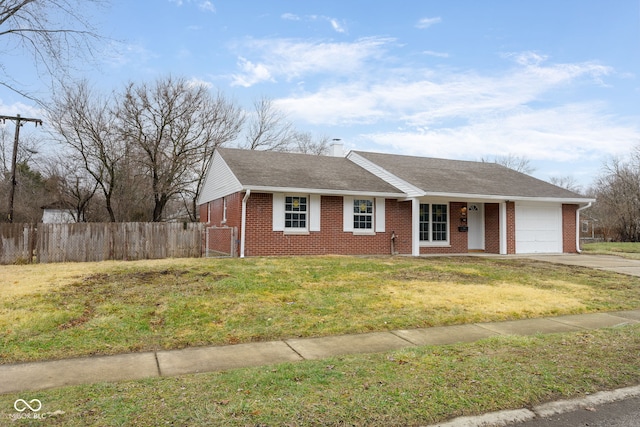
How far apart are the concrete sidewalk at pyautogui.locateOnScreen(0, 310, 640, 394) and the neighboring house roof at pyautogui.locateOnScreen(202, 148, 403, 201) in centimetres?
1000

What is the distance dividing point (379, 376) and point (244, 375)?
1.35 metres

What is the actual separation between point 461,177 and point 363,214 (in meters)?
6.00

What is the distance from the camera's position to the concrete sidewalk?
14.1 ft

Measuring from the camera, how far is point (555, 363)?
478 centimetres

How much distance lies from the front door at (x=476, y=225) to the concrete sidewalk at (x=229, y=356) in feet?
42.3

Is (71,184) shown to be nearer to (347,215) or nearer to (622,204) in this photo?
(347,215)

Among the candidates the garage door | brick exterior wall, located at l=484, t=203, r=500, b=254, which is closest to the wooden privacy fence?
brick exterior wall, located at l=484, t=203, r=500, b=254

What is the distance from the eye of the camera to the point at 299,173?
1778cm

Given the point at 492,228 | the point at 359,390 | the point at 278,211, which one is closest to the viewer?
the point at 359,390

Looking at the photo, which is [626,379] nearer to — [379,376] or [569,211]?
[379,376]

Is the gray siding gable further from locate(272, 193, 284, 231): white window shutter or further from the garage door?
the garage door

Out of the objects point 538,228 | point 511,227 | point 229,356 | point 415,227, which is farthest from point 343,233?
point 229,356

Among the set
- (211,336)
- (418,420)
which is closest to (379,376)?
(418,420)

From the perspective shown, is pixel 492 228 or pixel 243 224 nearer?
pixel 243 224
